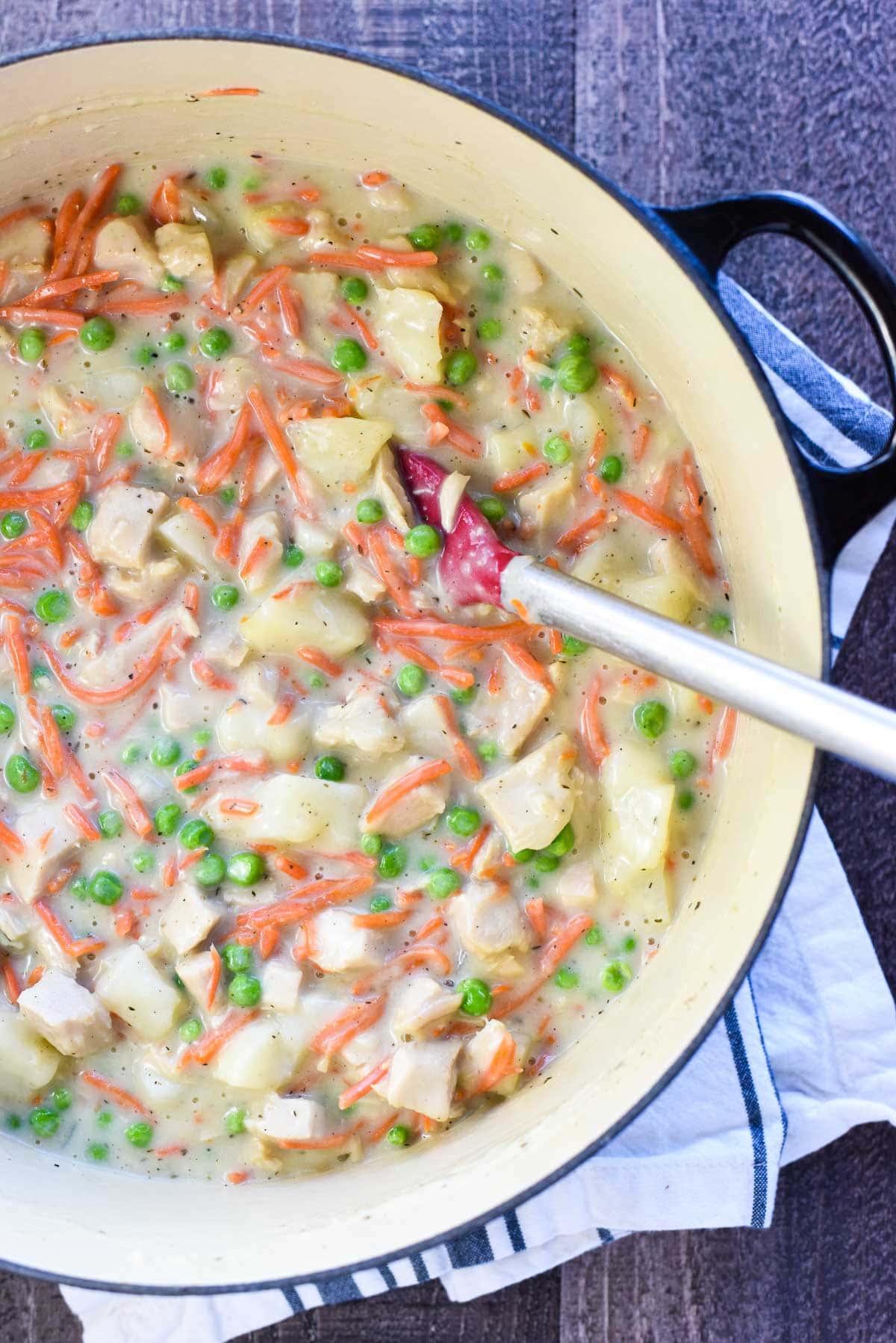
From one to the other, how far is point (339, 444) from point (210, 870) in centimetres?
93

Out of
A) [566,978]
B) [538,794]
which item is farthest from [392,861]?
[566,978]

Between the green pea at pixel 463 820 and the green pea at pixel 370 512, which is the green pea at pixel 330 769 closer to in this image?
the green pea at pixel 463 820

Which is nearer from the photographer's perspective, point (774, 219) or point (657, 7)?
point (774, 219)

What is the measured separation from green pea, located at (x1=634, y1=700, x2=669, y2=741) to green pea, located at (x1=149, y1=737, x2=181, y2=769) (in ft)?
3.19

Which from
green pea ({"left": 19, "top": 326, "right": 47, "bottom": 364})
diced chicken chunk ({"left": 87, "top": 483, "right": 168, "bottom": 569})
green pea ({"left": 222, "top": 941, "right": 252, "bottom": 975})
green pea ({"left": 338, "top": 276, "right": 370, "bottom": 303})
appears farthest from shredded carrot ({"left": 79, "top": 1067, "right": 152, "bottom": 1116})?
green pea ({"left": 338, "top": 276, "right": 370, "bottom": 303})

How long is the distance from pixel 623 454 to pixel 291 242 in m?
0.82

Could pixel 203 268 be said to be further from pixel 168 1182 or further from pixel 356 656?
pixel 168 1182

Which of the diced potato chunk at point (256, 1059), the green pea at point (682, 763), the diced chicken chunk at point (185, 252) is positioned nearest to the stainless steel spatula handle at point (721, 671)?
the green pea at point (682, 763)

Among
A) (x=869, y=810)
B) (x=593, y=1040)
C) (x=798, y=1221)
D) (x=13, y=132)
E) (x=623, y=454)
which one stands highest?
(x=13, y=132)

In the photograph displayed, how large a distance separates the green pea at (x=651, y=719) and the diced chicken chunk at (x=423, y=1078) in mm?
766

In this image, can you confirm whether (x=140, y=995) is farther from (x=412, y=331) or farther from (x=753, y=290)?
(x=753, y=290)

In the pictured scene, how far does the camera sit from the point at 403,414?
280 centimetres

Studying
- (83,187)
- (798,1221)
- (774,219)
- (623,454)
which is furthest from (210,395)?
(798,1221)

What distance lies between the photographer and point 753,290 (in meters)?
3.06
